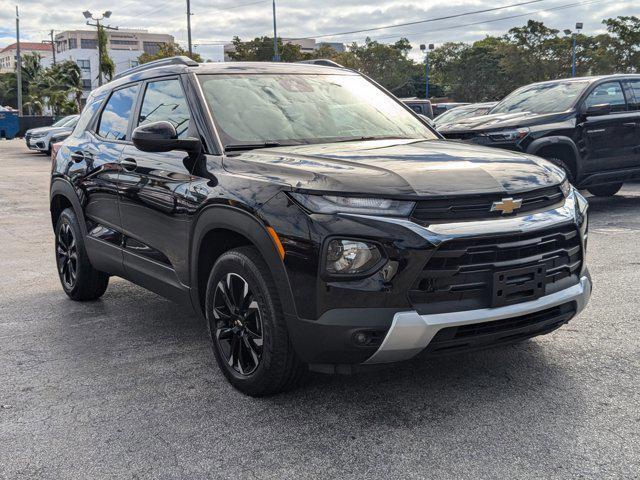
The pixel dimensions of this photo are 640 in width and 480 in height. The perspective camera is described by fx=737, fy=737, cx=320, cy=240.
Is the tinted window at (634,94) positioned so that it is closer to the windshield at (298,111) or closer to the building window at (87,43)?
the windshield at (298,111)

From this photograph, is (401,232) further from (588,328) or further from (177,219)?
(588,328)

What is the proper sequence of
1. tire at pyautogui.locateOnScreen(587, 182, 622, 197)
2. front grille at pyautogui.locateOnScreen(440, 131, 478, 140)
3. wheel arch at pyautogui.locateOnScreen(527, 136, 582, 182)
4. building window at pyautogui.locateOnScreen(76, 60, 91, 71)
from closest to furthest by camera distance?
wheel arch at pyautogui.locateOnScreen(527, 136, 582, 182)
front grille at pyautogui.locateOnScreen(440, 131, 478, 140)
tire at pyautogui.locateOnScreen(587, 182, 622, 197)
building window at pyautogui.locateOnScreen(76, 60, 91, 71)

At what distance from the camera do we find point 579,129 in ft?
31.7

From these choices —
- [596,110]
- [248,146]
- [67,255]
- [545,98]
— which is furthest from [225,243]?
[545,98]

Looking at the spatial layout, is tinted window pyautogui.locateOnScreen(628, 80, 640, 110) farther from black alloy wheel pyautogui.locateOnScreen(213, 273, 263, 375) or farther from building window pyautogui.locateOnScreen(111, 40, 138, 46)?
building window pyautogui.locateOnScreen(111, 40, 138, 46)

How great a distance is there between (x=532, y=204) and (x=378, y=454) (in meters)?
1.39

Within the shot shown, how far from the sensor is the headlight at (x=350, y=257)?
3.20 m

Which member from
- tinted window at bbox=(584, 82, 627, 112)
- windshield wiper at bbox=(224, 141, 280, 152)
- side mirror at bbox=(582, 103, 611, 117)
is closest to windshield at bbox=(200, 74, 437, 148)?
windshield wiper at bbox=(224, 141, 280, 152)

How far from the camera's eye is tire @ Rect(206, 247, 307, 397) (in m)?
3.49

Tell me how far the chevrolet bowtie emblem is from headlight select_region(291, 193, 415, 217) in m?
0.41

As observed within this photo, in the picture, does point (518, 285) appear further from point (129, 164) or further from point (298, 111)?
point (129, 164)

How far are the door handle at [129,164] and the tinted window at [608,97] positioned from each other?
7.05 metres

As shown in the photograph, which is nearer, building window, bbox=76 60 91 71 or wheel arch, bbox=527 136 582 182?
wheel arch, bbox=527 136 582 182

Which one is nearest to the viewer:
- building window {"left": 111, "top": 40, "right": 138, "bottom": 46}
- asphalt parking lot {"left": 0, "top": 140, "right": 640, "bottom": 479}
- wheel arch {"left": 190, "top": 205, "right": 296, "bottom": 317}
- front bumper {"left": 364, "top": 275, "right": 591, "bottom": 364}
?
Result: asphalt parking lot {"left": 0, "top": 140, "right": 640, "bottom": 479}
